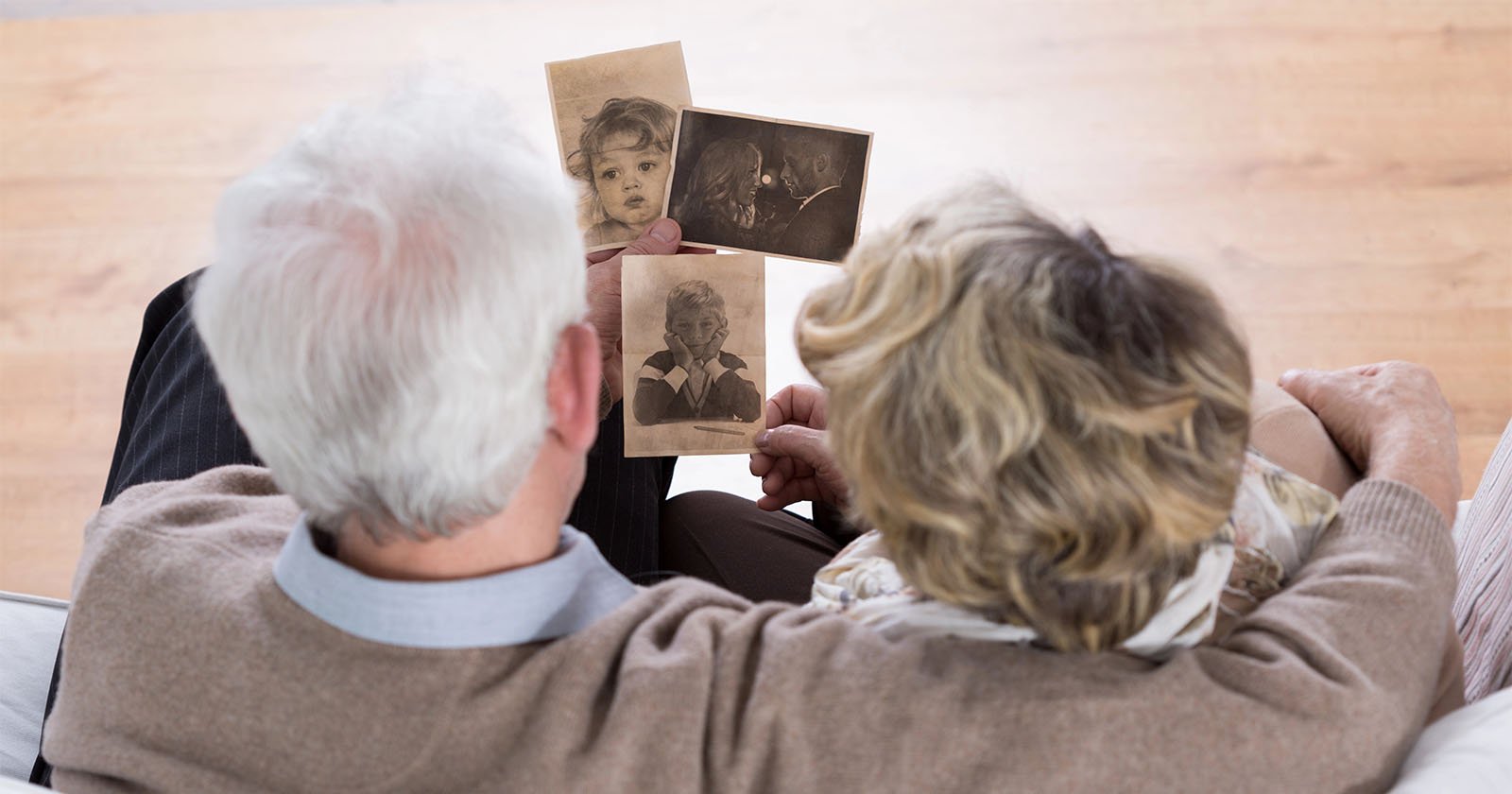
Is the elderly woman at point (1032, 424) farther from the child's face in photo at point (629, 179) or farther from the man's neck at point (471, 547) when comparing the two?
the child's face in photo at point (629, 179)

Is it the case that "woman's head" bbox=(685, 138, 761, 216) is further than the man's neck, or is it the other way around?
"woman's head" bbox=(685, 138, 761, 216)

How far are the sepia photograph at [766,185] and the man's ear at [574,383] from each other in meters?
0.61

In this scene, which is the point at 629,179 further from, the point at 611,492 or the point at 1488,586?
the point at 1488,586

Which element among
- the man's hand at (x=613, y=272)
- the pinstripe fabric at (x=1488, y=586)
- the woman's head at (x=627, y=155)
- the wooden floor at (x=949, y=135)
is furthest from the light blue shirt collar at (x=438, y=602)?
the wooden floor at (x=949, y=135)

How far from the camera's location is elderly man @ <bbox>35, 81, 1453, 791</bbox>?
0.86 m

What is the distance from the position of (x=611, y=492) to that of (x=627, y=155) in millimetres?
406

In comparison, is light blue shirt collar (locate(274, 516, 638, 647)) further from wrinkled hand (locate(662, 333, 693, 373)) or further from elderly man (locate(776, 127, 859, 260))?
elderly man (locate(776, 127, 859, 260))

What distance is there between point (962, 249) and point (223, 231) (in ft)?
1.74

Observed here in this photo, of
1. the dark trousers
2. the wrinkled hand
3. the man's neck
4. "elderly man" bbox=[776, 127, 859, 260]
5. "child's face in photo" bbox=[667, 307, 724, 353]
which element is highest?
"elderly man" bbox=[776, 127, 859, 260]

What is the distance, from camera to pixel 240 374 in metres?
0.89

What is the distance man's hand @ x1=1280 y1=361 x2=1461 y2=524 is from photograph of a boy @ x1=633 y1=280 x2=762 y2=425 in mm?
605

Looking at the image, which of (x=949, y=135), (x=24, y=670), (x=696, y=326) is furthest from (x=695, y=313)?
(x=949, y=135)

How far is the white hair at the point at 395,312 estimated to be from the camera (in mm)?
850

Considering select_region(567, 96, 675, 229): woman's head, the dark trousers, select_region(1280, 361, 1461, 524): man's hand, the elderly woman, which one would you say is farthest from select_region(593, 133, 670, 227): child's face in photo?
select_region(1280, 361, 1461, 524): man's hand
